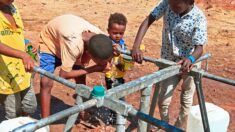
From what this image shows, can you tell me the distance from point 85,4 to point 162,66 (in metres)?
7.51

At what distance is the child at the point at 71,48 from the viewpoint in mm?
3129

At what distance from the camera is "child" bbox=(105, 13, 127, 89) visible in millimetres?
3812

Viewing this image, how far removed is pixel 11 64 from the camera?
3285mm

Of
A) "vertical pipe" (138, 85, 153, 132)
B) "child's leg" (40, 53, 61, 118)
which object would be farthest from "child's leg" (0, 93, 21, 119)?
"vertical pipe" (138, 85, 153, 132)

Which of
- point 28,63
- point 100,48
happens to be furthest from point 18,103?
point 100,48

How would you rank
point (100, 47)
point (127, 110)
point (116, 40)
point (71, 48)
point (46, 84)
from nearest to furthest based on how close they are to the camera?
1. point (127, 110)
2. point (100, 47)
3. point (71, 48)
4. point (46, 84)
5. point (116, 40)

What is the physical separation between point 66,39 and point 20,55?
634 millimetres

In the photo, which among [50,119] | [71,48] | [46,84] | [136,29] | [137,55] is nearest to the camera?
[50,119]

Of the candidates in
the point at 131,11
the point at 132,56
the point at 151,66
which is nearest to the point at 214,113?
the point at 132,56

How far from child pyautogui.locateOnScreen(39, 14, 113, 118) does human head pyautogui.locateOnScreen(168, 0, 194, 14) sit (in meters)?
0.60

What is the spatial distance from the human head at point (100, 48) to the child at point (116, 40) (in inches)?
16.5

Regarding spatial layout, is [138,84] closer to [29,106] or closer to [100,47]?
[100,47]

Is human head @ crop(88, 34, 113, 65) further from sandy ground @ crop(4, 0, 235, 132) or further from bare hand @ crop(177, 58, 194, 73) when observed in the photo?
sandy ground @ crop(4, 0, 235, 132)

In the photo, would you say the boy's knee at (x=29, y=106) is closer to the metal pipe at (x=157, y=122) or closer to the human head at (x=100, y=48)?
the human head at (x=100, y=48)
